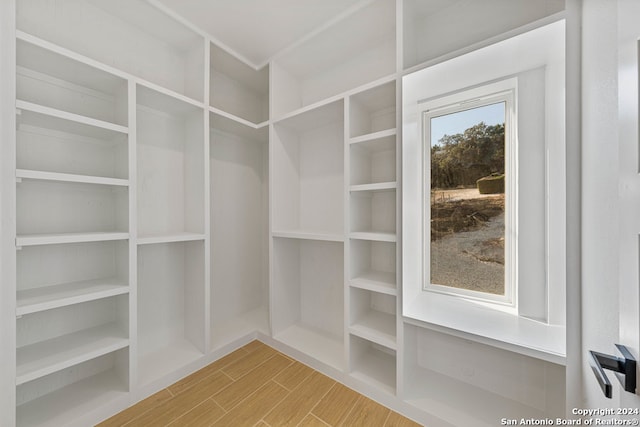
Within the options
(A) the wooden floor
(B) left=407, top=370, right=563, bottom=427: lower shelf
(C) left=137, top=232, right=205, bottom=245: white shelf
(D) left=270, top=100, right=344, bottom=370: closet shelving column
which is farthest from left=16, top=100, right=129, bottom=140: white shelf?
(B) left=407, top=370, right=563, bottom=427: lower shelf

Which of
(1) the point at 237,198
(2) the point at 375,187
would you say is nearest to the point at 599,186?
(2) the point at 375,187

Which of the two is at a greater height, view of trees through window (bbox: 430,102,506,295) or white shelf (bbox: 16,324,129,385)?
view of trees through window (bbox: 430,102,506,295)

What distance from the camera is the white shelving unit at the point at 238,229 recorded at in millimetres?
2104

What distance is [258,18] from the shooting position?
1.64m

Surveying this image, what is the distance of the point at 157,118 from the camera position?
1.77m

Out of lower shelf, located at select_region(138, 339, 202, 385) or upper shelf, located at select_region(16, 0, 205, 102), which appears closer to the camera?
upper shelf, located at select_region(16, 0, 205, 102)

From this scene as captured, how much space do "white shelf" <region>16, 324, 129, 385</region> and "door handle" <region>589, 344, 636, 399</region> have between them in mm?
1948

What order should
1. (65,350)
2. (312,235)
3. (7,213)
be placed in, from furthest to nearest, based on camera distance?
(312,235)
(65,350)
(7,213)

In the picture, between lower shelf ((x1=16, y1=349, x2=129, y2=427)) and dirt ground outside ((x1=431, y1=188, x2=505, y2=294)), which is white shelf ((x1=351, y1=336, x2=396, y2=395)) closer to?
dirt ground outside ((x1=431, y1=188, x2=505, y2=294))

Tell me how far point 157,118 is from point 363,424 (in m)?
2.37

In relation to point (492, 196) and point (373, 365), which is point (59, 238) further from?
point (492, 196)

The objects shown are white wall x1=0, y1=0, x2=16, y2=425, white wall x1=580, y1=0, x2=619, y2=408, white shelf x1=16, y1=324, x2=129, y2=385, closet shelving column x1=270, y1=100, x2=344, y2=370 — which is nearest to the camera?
white wall x1=580, y1=0, x2=619, y2=408

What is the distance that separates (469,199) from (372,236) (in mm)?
741

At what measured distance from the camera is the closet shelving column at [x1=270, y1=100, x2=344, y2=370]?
1.97m
